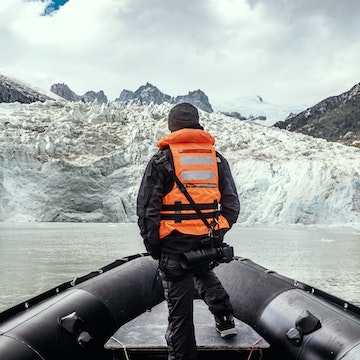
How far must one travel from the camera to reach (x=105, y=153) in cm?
2297

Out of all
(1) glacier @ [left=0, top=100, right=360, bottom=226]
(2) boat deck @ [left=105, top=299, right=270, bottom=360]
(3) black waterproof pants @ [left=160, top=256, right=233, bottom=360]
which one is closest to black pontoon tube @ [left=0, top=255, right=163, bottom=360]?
(2) boat deck @ [left=105, top=299, right=270, bottom=360]

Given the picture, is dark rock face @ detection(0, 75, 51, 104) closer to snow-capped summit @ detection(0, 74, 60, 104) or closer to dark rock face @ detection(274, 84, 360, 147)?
snow-capped summit @ detection(0, 74, 60, 104)

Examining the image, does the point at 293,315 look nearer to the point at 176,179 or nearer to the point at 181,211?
the point at 181,211

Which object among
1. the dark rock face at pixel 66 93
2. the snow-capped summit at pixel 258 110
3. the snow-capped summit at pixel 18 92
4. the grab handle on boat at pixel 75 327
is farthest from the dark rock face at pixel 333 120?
the grab handle on boat at pixel 75 327

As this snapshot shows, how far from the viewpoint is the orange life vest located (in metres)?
2.11

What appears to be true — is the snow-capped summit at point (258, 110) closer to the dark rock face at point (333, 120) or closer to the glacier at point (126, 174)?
the dark rock face at point (333, 120)

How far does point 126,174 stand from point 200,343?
770 inches

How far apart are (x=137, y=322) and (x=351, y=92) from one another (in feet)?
278

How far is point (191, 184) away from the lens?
2.13m

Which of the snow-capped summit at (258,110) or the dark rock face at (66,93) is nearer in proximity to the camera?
the snow-capped summit at (258,110)

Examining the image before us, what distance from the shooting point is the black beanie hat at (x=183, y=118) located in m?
2.22

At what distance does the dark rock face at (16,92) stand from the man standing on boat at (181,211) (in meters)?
65.4

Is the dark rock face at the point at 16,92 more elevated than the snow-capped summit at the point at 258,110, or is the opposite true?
the dark rock face at the point at 16,92

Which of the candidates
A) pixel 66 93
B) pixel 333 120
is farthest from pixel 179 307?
pixel 66 93
